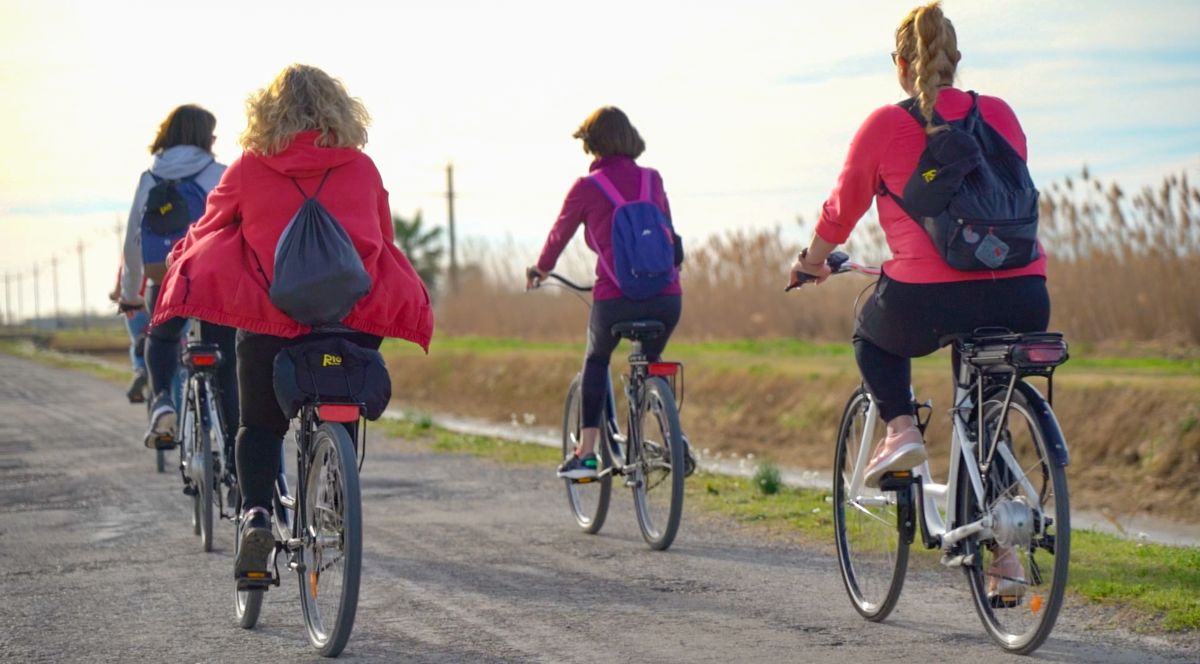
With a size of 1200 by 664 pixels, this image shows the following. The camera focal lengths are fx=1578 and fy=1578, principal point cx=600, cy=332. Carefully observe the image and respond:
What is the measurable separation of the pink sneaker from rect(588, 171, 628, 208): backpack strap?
2.73 metres

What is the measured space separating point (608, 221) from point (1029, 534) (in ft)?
11.5

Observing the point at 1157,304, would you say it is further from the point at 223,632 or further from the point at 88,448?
the point at 223,632

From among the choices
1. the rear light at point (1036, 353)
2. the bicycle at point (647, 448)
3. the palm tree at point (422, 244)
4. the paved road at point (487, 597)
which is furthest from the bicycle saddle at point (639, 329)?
the palm tree at point (422, 244)

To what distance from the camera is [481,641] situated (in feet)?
17.9

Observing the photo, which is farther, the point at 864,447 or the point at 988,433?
the point at 864,447

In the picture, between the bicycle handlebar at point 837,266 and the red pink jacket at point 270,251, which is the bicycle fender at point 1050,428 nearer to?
the bicycle handlebar at point 837,266

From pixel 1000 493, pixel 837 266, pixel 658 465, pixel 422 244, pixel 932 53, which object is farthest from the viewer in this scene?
pixel 422 244

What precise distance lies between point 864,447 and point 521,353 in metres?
18.5

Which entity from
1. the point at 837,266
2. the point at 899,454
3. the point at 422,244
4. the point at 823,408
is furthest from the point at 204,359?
the point at 422,244

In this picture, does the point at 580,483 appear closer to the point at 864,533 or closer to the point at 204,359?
the point at 204,359

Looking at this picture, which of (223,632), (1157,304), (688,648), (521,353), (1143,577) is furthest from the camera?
(521,353)

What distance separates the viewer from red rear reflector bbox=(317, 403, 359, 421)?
505 centimetres

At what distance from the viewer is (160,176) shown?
816 centimetres

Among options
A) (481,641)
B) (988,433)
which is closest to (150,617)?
(481,641)
